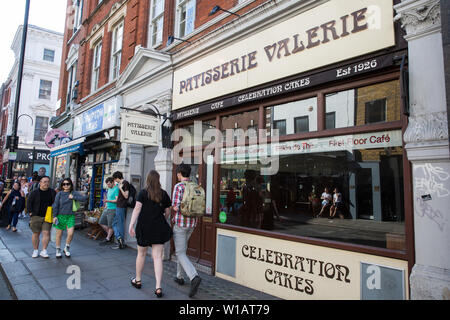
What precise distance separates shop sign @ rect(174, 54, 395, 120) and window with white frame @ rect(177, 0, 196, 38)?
253 centimetres

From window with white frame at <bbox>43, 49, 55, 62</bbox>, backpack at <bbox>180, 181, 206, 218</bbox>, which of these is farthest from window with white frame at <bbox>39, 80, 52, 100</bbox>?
backpack at <bbox>180, 181, 206, 218</bbox>

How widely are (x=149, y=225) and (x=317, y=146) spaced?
282cm

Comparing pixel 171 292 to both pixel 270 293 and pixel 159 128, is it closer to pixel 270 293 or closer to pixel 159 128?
pixel 270 293

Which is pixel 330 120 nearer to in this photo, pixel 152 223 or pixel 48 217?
pixel 152 223

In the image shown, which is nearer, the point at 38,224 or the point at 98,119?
the point at 38,224

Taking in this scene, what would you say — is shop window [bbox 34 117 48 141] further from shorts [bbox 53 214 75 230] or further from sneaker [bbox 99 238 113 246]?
shorts [bbox 53 214 75 230]

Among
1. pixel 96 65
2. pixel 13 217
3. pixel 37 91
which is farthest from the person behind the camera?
pixel 37 91

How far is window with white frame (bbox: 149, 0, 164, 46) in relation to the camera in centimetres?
858

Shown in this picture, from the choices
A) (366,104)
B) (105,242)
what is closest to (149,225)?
(366,104)

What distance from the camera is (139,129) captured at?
670 cm

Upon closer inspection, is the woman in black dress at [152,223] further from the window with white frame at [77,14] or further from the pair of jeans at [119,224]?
the window with white frame at [77,14]

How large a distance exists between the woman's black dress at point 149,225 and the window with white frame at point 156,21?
591cm

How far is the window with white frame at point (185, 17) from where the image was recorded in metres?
7.39
